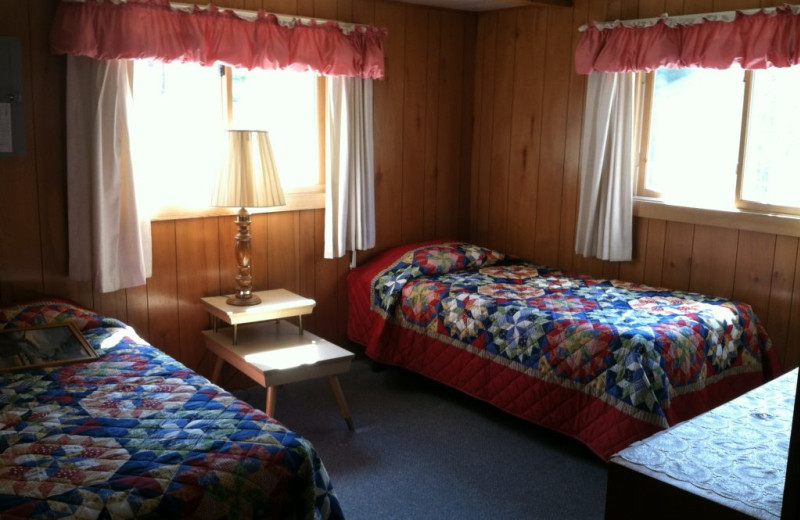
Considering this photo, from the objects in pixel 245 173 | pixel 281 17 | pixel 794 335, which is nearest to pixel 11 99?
pixel 245 173

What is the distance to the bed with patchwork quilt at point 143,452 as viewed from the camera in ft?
5.63

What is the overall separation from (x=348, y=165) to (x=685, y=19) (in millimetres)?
1803

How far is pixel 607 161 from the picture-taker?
151 inches

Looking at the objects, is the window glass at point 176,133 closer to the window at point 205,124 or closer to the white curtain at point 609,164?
the window at point 205,124

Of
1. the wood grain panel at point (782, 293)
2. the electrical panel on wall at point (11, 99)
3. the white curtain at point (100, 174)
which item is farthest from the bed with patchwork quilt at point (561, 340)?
the electrical panel on wall at point (11, 99)

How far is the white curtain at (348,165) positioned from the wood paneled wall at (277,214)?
0.13 metres

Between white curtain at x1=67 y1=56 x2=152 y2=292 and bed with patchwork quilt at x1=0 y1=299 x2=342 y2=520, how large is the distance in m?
0.76

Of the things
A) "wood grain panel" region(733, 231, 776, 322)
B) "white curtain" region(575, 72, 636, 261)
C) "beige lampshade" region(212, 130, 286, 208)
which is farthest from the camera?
"white curtain" region(575, 72, 636, 261)

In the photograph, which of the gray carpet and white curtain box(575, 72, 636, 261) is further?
white curtain box(575, 72, 636, 261)

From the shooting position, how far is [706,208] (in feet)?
11.7

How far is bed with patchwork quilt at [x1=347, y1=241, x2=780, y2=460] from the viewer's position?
2887 millimetres

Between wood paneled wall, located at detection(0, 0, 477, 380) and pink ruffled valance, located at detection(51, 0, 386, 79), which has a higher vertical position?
pink ruffled valance, located at detection(51, 0, 386, 79)

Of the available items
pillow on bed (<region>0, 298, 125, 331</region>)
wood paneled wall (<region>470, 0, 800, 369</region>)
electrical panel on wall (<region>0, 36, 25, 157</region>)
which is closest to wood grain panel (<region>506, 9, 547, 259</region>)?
wood paneled wall (<region>470, 0, 800, 369</region>)

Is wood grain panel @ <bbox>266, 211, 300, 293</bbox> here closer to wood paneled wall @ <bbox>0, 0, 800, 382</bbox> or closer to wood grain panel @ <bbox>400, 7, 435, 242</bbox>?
wood paneled wall @ <bbox>0, 0, 800, 382</bbox>
